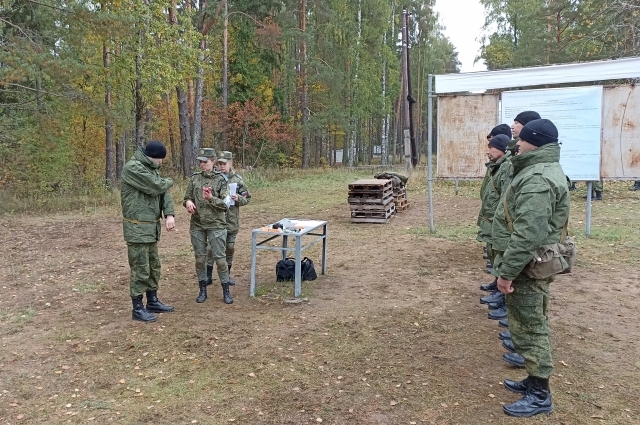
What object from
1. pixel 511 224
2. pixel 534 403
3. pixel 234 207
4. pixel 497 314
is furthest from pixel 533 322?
pixel 234 207

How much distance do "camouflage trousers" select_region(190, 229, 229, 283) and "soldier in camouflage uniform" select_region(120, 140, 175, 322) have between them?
0.57 meters

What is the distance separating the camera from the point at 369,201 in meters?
10.9

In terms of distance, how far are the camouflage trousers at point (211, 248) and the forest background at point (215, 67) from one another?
7.89 meters

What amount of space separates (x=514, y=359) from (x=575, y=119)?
225 inches

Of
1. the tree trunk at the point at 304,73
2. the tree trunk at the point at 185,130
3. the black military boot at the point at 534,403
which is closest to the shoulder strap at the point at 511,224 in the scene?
the black military boot at the point at 534,403

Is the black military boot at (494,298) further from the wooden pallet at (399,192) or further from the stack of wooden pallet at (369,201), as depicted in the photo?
the wooden pallet at (399,192)

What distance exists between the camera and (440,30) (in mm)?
47281

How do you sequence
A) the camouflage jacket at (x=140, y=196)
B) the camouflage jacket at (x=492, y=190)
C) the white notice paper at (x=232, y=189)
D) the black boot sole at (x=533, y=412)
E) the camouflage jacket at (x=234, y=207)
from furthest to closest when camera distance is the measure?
the camouflage jacket at (x=234, y=207)
the white notice paper at (x=232, y=189)
the camouflage jacket at (x=140, y=196)
the camouflage jacket at (x=492, y=190)
the black boot sole at (x=533, y=412)

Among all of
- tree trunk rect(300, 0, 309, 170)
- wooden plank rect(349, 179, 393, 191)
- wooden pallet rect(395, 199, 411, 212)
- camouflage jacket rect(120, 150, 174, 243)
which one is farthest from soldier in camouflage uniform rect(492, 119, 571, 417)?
tree trunk rect(300, 0, 309, 170)

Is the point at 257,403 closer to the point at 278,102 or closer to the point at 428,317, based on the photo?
the point at 428,317

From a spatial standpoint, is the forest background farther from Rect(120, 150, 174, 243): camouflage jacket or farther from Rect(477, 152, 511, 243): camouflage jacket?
Rect(477, 152, 511, 243): camouflage jacket

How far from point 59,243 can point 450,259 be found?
7.39m

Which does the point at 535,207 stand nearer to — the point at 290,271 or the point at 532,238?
the point at 532,238

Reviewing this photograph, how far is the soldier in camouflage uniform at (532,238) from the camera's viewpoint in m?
3.22
